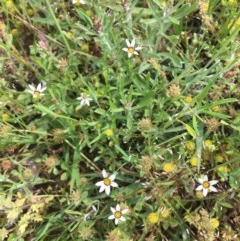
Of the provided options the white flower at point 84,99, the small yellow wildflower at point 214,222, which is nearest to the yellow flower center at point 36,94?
the white flower at point 84,99

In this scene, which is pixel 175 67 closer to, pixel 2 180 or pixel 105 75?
pixel 105 75

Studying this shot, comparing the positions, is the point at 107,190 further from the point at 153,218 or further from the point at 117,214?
the point at 153,218

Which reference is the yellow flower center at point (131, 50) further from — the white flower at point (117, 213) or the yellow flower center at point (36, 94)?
the white flower at point (117, 213)

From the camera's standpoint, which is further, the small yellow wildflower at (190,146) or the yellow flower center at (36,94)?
the yellow flower center at (36,94)

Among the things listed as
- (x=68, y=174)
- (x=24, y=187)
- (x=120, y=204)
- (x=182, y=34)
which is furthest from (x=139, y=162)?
(x=182, y=34)

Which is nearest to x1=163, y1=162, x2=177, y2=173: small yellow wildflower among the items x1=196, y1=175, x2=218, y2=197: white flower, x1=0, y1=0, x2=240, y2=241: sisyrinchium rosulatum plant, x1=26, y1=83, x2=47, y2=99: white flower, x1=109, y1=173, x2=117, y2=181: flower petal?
x1=0, y1=0, x2=240, y2=241: sisyrinchium rosulatum plant

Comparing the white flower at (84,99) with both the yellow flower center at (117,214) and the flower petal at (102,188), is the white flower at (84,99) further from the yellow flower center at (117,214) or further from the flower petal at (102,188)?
the yellow flower center at (117,214)

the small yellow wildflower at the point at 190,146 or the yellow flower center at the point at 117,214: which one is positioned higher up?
the small yellow wildflower at the point at 190,146

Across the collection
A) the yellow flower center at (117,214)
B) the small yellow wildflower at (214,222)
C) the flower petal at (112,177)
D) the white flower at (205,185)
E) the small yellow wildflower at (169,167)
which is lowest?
the yellow flower center at (117,214)

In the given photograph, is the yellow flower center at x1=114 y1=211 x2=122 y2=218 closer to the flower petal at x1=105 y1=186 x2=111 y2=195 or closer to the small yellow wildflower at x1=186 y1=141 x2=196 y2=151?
the flower petal at x1=105 y1=186 x2=111 y2=195
